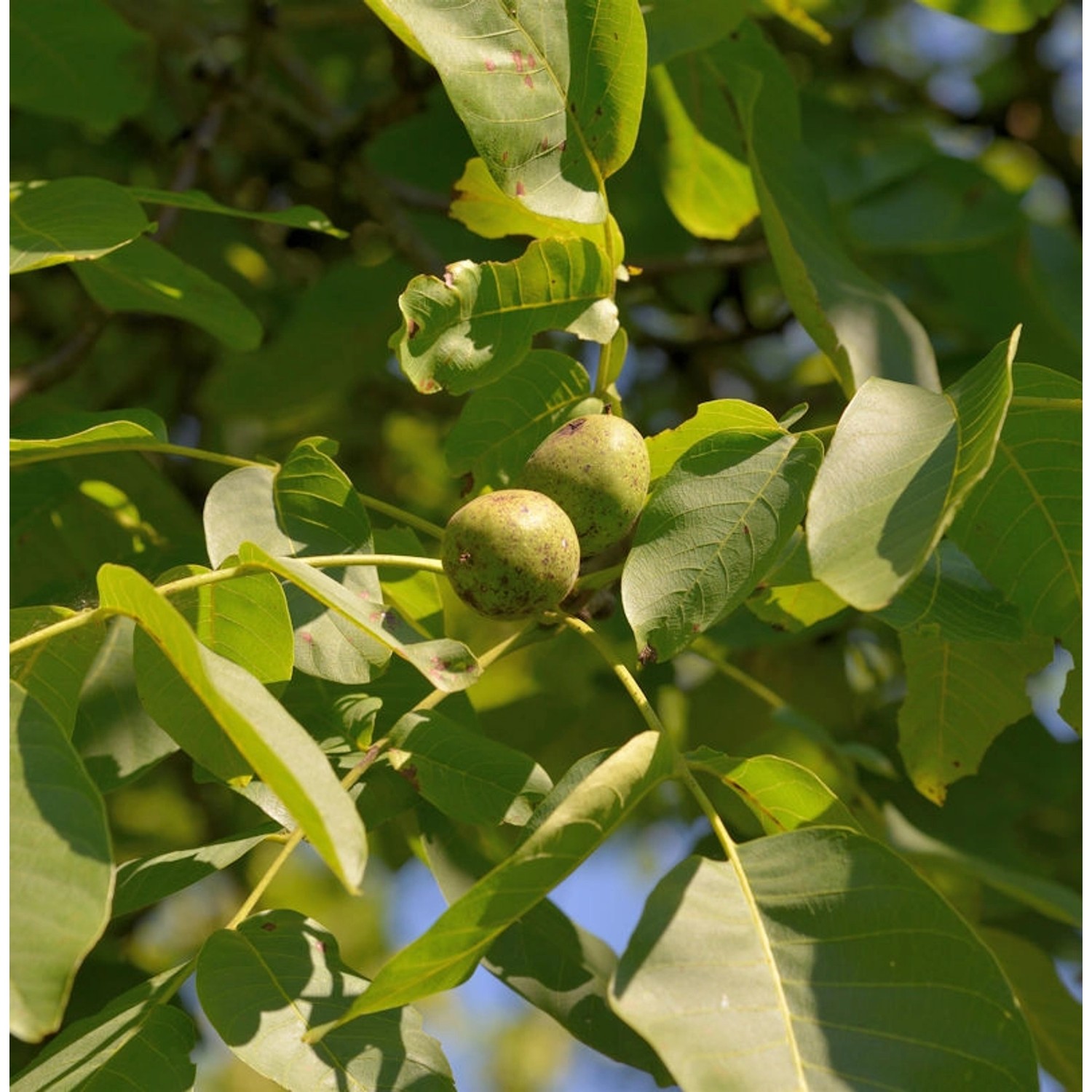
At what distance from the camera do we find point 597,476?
85 cm

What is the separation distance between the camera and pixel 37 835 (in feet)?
2.05

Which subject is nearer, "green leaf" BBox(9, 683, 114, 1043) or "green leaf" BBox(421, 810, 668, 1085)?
"green leaf" BBox(9, 683, 114, 1043)

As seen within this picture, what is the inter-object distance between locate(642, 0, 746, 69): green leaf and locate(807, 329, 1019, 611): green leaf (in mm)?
495

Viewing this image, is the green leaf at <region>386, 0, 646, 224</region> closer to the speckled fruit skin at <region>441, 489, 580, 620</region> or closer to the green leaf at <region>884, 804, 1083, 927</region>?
the speckled fruit skin at <region>441, 489, 580, 620</region>

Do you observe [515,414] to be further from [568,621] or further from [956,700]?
[956,700]

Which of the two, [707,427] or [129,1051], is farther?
[707,427]

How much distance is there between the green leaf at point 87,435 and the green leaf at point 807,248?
0.52 meters

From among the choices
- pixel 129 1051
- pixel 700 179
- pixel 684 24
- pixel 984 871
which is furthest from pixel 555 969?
pixel 700 179

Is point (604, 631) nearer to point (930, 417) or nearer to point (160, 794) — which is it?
point (930, 417)

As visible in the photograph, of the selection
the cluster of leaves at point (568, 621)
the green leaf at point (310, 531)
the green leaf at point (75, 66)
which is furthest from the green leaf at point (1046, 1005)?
the green leaf at point (75, 66)

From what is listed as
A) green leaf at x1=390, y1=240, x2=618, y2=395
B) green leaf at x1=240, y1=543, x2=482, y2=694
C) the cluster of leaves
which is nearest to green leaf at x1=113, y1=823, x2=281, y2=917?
the cluster of leaves

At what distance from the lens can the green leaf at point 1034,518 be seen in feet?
2.88

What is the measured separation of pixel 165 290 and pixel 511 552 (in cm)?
47

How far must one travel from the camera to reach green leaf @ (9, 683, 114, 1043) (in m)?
0.60
